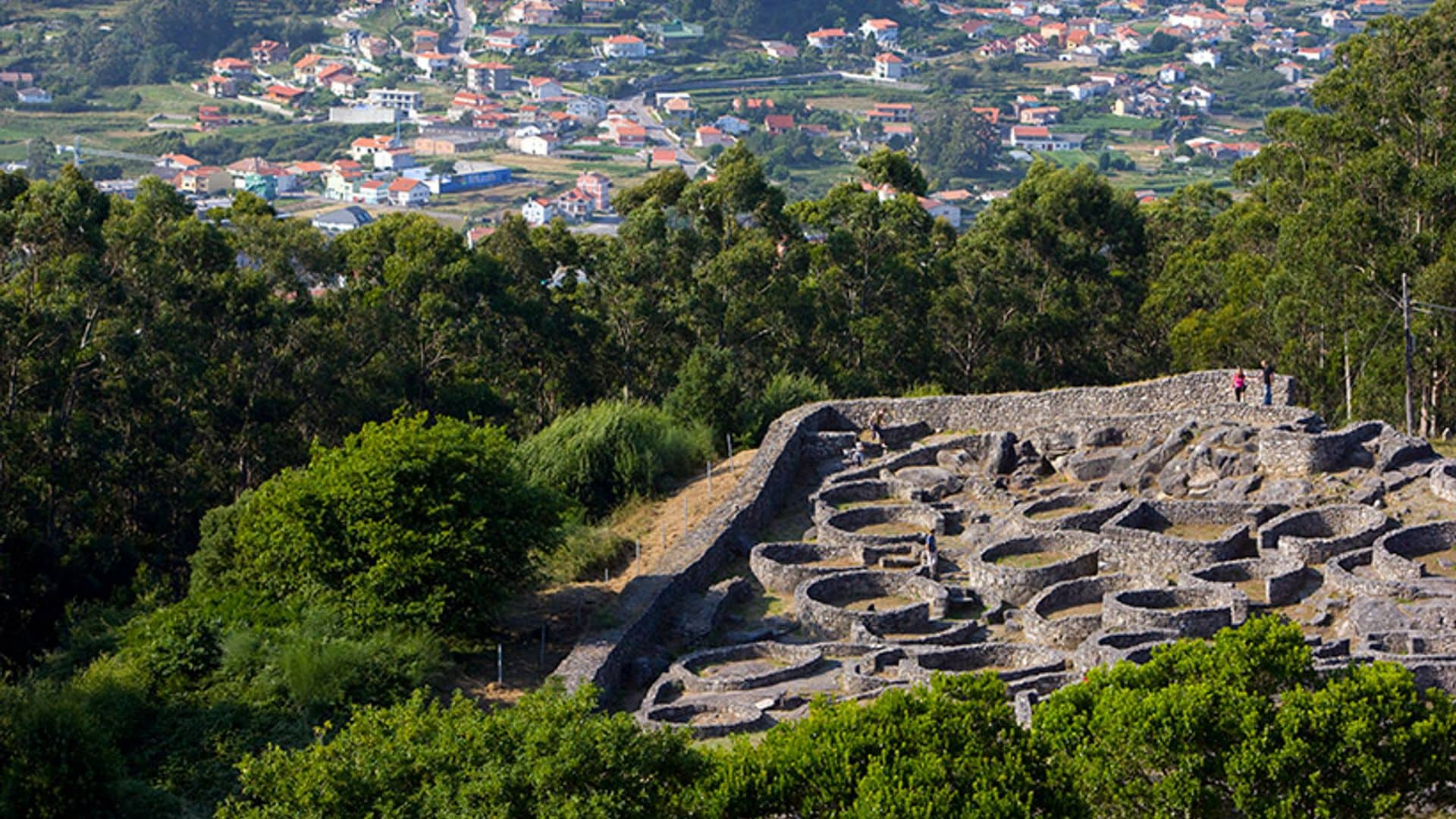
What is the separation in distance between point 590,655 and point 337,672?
3.97m

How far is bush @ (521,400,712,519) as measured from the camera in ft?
144

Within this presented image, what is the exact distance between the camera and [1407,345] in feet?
162

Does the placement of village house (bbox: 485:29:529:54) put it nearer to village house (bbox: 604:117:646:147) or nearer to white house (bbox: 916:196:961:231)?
village house (bbox: 604:117:646:147)

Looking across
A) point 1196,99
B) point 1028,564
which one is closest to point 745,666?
point 1028,564

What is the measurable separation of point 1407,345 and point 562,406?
22510 mm

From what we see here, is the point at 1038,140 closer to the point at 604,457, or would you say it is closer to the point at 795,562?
the point at 604,457

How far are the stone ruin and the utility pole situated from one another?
29.6 feet

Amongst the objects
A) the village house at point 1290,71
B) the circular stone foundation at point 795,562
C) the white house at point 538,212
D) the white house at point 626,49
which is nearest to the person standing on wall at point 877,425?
the circular stone foundation at point 795,562

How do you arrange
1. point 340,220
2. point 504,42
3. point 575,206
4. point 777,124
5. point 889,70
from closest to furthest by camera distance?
1. point 340,220
2. point 575,206
3. point 777,124
4. point 504,42
5. point 889,70

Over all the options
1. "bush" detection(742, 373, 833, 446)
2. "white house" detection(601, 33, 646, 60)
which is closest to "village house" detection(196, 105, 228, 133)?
"white house" detection(601, 33, 646, 60)

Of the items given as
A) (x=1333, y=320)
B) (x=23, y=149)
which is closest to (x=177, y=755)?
(x=1333, y=320)

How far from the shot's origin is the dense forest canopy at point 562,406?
2484 cm

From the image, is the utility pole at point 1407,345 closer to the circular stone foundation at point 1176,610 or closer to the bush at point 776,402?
the bush at point 776,402

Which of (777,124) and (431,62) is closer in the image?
(777,124)
